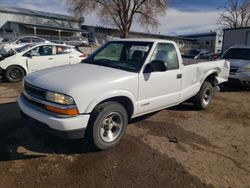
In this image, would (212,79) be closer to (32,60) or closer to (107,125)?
(107,125)

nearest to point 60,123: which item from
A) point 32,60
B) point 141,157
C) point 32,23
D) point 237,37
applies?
point 141,157

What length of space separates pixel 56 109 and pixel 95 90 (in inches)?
23.9

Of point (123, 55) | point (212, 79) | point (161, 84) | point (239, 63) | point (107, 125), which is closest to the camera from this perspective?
point (107, 125)

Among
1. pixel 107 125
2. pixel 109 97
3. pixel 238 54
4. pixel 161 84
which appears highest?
pixel 238 54

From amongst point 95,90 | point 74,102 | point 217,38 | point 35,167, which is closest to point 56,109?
point 74,102

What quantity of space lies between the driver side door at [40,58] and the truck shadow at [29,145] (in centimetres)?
509

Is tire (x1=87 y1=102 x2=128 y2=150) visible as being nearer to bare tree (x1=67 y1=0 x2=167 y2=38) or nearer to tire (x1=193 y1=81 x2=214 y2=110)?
tire (x1=193 y1=81 x2=214 y2=110)

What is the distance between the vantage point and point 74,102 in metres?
3.13

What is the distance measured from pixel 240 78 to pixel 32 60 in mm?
8108

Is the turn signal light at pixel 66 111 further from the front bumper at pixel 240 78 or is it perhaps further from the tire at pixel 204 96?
the front bumper at pixel 240 78

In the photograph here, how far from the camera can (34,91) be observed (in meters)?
3.50

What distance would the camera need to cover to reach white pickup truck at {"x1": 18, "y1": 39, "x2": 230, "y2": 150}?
3.18m

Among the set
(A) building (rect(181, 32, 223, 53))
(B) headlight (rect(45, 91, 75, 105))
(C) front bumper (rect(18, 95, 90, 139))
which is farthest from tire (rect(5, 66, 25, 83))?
(A) building (rect(181, 32, 223, 53))

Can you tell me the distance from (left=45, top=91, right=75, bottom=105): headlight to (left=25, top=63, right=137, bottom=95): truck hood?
0.06 meters
